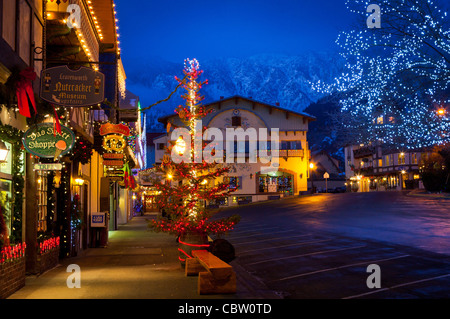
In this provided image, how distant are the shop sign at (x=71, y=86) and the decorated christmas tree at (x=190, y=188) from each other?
127 inches

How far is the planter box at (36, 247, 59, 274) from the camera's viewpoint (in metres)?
10.9

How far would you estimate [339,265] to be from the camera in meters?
11.8

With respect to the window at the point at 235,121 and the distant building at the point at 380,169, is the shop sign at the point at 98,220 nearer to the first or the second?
the window at the point at 235,121

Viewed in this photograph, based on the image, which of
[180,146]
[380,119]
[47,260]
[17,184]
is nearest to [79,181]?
[180,146]

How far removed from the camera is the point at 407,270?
10656mm

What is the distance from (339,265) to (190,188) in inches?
162

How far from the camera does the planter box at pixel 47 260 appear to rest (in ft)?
35.8

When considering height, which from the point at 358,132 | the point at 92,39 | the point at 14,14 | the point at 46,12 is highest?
the point at 92,39

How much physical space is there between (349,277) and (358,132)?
813cm

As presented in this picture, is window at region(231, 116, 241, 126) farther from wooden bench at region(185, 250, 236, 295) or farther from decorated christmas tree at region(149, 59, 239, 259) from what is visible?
wooden bench at region(185, 250, 236, 295)
